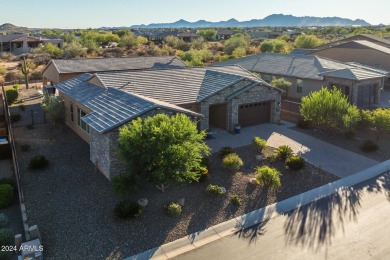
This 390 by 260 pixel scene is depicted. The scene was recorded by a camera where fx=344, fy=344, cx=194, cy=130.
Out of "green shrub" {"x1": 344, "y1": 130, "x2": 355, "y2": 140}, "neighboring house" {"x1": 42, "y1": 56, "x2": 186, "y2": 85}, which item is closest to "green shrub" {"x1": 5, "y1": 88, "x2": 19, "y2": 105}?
"neighboring house" {"x1": 42, "y1": 56, "x2": 186, "y2": 85}

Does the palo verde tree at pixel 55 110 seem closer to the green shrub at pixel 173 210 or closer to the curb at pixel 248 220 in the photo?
the green shrub at pixel 173 210

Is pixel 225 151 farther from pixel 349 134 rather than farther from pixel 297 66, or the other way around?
pixel 297 66

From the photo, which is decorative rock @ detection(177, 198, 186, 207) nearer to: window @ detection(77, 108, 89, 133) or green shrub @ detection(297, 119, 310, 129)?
window @ detection(77, 108, 89, 133)

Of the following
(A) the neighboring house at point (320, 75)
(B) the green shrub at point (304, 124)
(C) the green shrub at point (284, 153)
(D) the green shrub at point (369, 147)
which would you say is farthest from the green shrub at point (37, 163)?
(A) the neighboring house at point (320, 75)

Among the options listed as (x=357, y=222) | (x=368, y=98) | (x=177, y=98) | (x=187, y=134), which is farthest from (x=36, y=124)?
(x=368, y=98)

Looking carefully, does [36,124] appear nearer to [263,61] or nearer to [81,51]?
[263,61]

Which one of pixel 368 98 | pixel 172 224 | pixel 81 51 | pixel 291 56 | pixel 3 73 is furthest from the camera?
pixel 81 51
